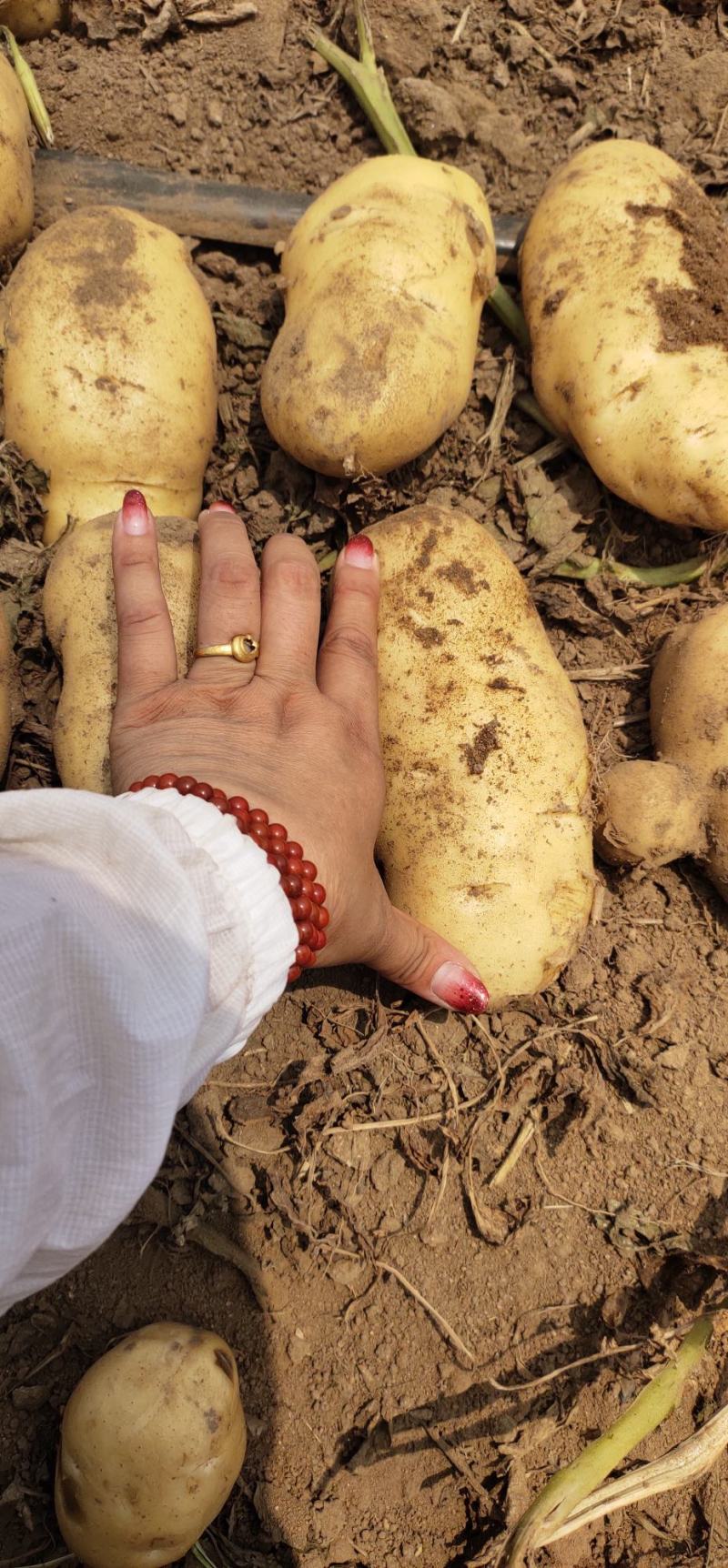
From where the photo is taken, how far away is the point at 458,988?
5.78ft

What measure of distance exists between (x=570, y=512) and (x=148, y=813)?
1.52 meters

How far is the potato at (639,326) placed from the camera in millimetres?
1969

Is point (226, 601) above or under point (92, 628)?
above

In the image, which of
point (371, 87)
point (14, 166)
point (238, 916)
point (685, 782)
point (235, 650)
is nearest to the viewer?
point (238, 916)

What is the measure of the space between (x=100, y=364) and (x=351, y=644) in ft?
2.60

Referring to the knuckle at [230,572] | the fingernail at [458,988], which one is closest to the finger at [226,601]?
the knuckle at [230,572]

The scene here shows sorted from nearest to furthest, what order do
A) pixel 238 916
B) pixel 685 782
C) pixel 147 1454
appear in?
1. pixel 238 916
2. pixel 147 1454
3. pixel 685 782

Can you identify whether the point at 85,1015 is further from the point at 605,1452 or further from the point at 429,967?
the point at 605,1452

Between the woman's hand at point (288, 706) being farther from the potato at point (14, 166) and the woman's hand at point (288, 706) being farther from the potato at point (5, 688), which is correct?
the potato at point (14, 166)

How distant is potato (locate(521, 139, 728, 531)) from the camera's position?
1.97m

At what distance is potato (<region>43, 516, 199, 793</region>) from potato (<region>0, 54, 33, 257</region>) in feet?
2.65

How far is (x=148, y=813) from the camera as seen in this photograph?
3.55ft

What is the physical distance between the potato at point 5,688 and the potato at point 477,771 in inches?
28.7

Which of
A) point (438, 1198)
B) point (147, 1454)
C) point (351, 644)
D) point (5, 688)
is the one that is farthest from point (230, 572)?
point (147, 1454)
